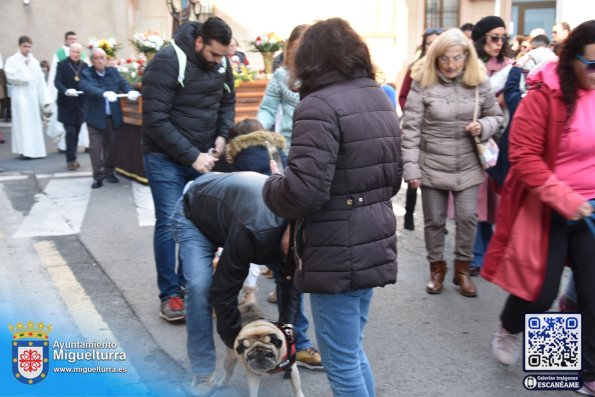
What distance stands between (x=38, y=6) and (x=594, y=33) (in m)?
17.6

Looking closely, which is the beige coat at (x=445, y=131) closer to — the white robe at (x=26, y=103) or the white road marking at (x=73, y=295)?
the white road marking at (x=73, y=295)

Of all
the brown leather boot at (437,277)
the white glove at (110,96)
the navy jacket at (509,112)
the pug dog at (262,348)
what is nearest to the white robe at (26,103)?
the white glove at (110,96)

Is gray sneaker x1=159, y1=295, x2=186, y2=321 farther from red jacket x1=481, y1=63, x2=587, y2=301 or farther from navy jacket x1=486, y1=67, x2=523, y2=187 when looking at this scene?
navy jacket x1=486, y1=67, x2=523, y2=187

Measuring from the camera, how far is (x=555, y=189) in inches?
136

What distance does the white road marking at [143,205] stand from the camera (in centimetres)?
737

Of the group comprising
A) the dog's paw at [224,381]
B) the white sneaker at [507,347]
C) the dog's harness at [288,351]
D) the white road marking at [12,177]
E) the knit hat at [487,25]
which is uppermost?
the knit hat at [487,25]

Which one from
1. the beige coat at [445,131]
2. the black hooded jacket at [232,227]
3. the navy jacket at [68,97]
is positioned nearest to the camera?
the black hooded jacket at [232,227]

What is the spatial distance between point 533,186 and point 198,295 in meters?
1.80

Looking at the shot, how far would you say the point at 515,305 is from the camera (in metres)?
3.81

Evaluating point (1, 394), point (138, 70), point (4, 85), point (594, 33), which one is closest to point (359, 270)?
point (594, 33)

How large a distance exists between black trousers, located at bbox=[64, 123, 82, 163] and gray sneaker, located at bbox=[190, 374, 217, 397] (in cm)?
744

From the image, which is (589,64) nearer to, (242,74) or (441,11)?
(242,74)

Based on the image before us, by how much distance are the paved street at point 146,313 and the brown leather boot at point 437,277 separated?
5cm

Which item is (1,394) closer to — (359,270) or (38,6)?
(359,270)
